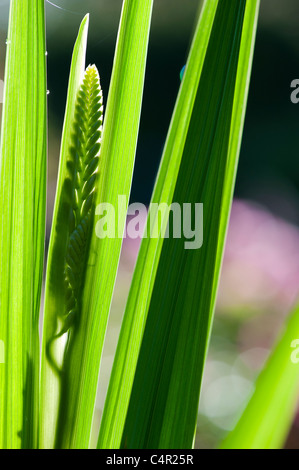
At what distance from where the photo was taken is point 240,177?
1.24 metres

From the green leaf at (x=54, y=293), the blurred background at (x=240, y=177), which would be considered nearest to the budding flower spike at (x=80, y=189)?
the green leaf at (x=54, y=293)

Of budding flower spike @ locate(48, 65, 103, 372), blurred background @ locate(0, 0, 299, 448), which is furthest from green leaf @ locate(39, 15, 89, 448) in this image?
blurred background @ locate(0, 0, 299, 448)

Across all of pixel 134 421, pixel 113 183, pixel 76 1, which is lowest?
pixel 134 421

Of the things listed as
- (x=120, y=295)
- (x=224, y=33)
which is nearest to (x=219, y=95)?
(x=224, y=33)

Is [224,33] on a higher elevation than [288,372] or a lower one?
higher

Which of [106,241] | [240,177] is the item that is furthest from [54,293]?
[240,177]

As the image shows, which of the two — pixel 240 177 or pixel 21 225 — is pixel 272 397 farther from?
pixel 240 177

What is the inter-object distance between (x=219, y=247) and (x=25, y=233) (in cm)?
8

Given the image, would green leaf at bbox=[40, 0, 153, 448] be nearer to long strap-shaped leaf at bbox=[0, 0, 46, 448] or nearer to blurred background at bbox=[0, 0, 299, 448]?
long strap-shaped leaf at bbox=[0, 0, 46, 448]

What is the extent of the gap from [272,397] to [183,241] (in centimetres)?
8

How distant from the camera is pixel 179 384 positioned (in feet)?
0.66

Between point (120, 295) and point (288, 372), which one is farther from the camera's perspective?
point (120, 295)

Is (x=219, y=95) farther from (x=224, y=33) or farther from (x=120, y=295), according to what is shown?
(x=120, y=295)

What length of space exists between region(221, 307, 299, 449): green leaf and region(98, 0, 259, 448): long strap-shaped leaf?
52 mm
